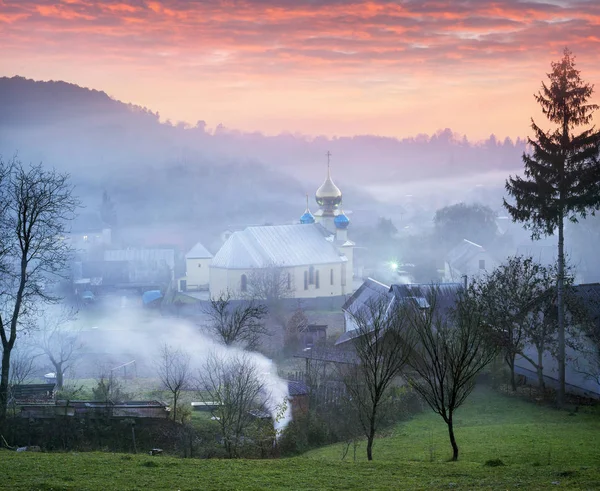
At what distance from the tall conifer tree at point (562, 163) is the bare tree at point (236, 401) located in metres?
11.0

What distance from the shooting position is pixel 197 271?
64.8 m

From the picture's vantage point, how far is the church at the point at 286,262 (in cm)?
5656

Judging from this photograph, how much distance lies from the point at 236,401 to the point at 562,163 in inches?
543

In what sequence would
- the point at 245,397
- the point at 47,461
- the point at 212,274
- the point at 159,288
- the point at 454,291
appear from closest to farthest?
the point at 47,461
the point at 245,397
the point at 454,291
the point at 212,274
the point at 159,288

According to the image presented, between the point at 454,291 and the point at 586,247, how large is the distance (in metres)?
46.4

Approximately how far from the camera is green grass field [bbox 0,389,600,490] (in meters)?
15.0

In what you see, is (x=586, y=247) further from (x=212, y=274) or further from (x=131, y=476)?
(x=131, y=476)

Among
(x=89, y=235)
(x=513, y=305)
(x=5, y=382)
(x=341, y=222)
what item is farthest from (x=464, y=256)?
(x=5, y=382)

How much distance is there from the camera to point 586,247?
77938 millimetres

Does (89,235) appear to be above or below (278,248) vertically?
above

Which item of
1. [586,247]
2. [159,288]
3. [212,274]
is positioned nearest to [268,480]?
[212,274]

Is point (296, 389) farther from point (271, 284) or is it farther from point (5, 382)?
point (271, 284)

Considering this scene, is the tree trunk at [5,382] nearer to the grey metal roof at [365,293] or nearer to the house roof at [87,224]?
the grey metal roof at [365,293]

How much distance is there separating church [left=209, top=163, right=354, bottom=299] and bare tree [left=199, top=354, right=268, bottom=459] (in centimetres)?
2908
